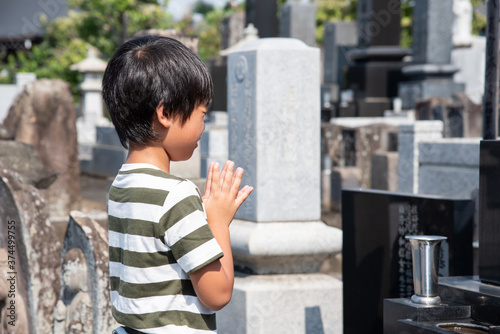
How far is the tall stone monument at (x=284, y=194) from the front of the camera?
3611mm

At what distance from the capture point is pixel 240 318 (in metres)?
3.55

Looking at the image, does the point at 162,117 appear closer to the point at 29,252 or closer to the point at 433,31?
the point at 29,252

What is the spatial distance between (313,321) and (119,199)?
2283 mm

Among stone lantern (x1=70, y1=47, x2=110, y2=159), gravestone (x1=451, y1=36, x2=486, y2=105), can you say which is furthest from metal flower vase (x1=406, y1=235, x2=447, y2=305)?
stone lantern (x1=70, y1=47, x2=110, y2=159)

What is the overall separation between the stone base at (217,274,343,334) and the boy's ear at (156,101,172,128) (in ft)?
6.90

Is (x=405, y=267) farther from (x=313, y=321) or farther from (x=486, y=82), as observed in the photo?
(x=486, y=82)

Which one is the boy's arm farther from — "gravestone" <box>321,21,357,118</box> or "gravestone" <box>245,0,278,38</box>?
"gravestone" <box>321,21,357,118</box>

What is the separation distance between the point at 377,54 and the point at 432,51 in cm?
240

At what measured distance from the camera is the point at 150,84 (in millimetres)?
1508

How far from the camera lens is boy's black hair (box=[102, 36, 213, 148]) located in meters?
1.51

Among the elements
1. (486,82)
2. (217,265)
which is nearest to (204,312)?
(217,265)

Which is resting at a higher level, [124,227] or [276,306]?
[124,227]

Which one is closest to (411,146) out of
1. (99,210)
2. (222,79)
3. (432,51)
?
(99,210)

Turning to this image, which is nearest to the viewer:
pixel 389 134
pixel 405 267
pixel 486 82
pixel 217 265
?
pixel 217 265
